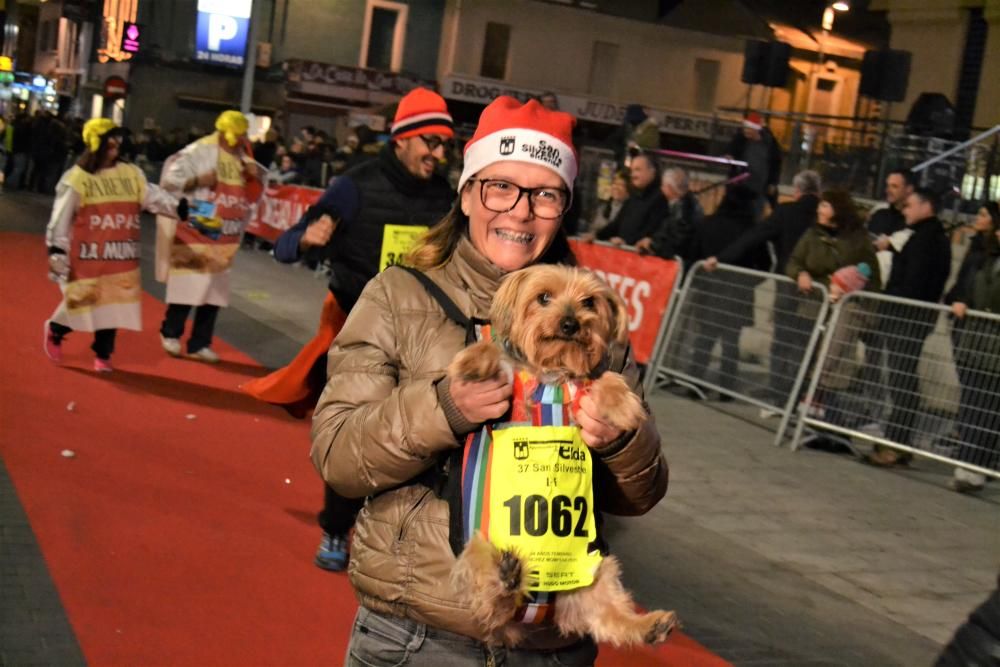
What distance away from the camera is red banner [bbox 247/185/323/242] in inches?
824

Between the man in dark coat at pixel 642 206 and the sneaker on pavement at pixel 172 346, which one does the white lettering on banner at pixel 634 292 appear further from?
the sneaker on pavement at pixel 172 346

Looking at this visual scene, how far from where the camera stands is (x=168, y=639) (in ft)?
16.0

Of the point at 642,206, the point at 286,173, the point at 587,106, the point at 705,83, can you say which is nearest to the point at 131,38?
the point at 286,173

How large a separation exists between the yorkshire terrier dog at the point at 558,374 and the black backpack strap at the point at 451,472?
61 millimetres

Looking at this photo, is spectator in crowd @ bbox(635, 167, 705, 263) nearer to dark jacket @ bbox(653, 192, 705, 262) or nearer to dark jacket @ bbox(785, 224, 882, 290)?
dark jacket @ bbox(653, 192, 705, 262)

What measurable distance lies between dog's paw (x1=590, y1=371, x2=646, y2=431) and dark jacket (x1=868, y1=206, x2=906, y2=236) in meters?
10.4

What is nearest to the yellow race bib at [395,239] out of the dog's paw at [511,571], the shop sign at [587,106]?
the dog's paw at [511,571]

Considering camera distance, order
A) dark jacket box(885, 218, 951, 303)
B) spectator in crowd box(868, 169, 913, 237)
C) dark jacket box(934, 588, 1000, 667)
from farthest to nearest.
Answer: spectator in crowd box(868, 169, 913, 237) < dark jacket box(885, 218, 951, 303) < dark jacket box(934, 588, 1000, 667)

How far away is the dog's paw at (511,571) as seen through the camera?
2.38 meters

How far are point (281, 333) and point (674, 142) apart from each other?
3431 centimetres

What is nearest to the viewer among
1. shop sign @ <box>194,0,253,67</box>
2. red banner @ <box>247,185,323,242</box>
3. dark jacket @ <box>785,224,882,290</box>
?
dark jacket @ <box>785,224,882,290</box>

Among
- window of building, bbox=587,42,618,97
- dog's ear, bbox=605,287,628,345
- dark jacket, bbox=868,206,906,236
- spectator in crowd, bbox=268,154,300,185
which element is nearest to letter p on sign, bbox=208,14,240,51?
spectator in crowd, bbox=268,154,300,185

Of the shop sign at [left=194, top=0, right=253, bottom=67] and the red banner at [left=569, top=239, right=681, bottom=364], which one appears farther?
the shop sign at [left=194, top=0, right=253, bottom=67]

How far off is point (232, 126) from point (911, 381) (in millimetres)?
5864
